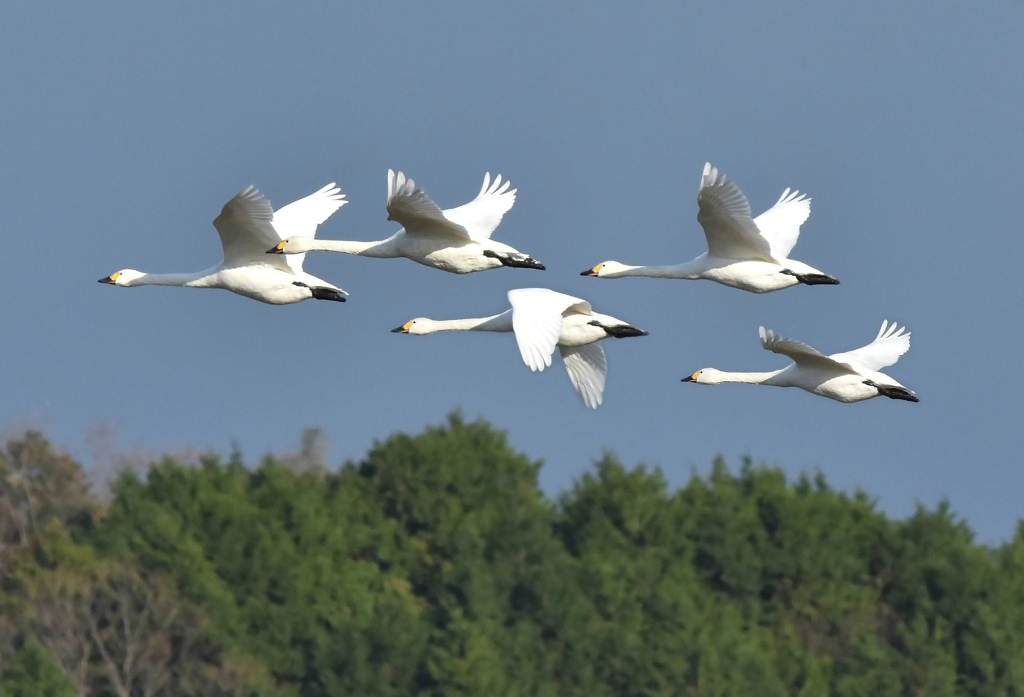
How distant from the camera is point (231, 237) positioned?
32562 millimetres

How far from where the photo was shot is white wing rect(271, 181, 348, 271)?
1390 inches

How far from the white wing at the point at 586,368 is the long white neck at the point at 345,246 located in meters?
3.25

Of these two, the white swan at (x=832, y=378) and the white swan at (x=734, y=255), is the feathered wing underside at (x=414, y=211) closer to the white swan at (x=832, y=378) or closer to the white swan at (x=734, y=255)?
the white swan at (x=734, y=255)

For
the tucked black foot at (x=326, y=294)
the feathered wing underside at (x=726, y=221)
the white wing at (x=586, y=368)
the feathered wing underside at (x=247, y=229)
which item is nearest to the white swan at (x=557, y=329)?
the white wing at (x=586, y=368)

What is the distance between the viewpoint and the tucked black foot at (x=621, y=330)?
3297 cm

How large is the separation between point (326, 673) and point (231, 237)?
94.9ft

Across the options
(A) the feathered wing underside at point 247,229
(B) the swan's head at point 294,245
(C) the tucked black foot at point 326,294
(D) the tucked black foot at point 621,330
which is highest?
(B) the swan's head at point 294,245

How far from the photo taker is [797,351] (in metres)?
31.9

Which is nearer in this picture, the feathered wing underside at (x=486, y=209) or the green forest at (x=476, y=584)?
the feathered wing underside at (x=486, y=209)

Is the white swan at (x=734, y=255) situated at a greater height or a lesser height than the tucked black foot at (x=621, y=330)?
greater

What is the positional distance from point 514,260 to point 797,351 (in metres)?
3.90

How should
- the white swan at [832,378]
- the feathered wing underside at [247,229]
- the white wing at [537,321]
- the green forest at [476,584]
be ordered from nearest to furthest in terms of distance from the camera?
the white wing at [537,321]
the feathered wing underside at [247,229]
the white swan at [832,378]
the green forest at [476,584]

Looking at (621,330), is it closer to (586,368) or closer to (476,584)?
(586,368)

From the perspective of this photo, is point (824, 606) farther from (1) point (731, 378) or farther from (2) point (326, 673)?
(1) point (731, 378)
